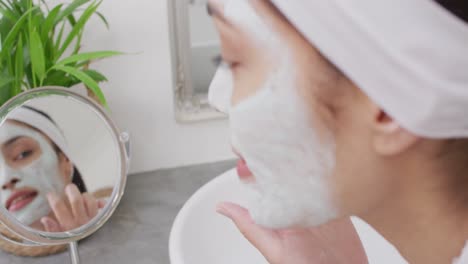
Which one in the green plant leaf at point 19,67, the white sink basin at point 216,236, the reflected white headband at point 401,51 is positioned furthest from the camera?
the green plant leaf at point 19,67

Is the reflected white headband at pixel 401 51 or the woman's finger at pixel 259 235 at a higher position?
the reflected white headband at pixel 401 51

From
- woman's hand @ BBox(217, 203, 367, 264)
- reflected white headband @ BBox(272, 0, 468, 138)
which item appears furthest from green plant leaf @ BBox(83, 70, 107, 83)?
reflected white headband @ BBox(272, 0, 468, 138)

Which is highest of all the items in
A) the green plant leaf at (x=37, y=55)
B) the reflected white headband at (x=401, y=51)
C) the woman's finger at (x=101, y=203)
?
the reflected white headband at (x=401, y=51)

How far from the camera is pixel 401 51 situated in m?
0.42

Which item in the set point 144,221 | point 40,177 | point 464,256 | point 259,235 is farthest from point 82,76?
point 464,256

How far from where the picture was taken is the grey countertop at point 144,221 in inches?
38.4

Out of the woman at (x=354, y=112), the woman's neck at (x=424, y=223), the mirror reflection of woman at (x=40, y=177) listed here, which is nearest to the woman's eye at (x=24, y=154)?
the mirror reflection of woman at (x=40, y=177)

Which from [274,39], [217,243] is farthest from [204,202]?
→ [274,39]

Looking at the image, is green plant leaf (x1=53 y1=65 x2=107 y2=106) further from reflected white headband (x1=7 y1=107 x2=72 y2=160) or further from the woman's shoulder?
the woman's shoulder

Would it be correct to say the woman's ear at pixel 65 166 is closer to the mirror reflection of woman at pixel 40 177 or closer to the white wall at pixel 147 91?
the mirror reflection of woman at pixel 40 177

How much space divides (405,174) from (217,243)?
43cm

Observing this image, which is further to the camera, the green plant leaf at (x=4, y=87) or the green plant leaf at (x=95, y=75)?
the green plant leaf at (x=95, y=75)

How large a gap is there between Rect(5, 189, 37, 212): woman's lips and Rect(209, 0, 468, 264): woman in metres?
0.37

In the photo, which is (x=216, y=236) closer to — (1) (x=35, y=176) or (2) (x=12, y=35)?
(1) (x=35, y=176)
